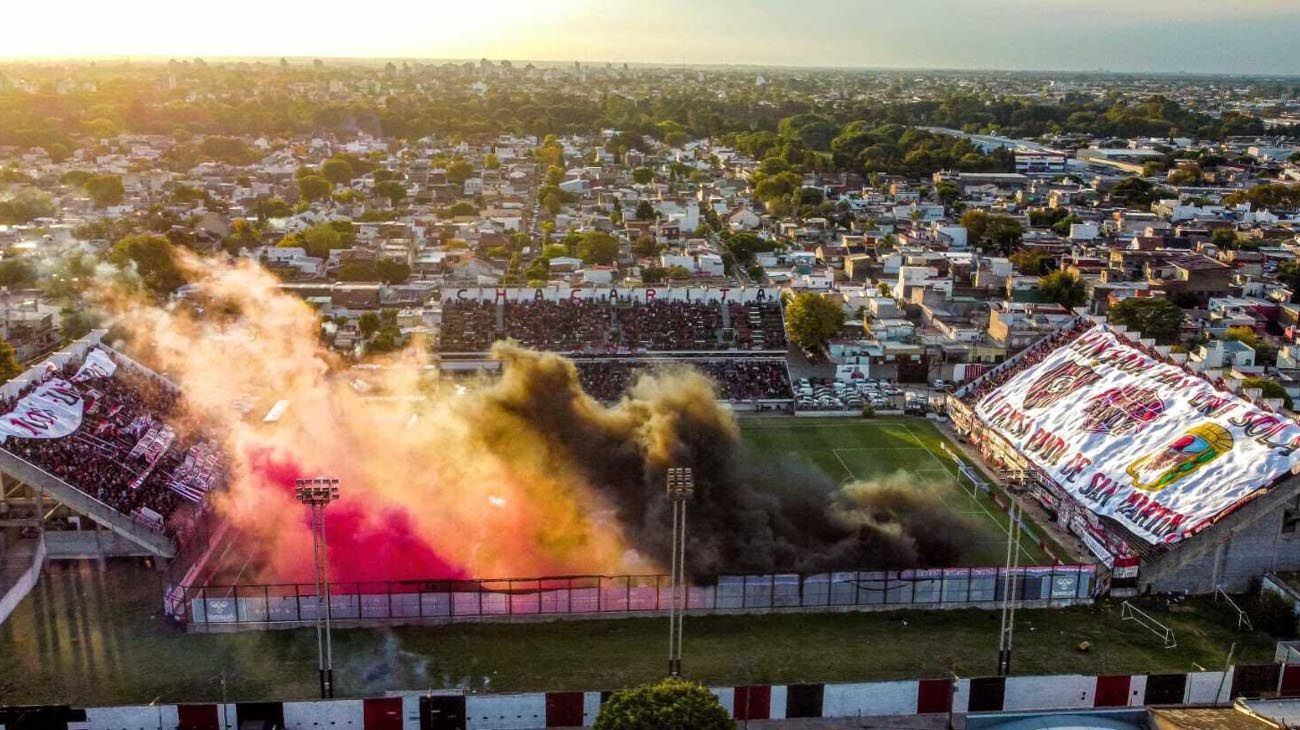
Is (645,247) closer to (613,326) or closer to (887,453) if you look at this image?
(613,326)

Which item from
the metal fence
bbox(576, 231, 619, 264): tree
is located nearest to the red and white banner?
the metal fence

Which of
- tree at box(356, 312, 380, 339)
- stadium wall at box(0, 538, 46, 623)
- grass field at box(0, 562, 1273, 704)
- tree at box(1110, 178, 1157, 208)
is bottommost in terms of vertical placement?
grass field at box(0, 562, 1273, 704)

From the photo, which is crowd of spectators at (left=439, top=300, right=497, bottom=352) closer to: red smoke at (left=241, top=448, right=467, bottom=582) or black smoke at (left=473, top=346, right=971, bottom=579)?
black smoke at (left=473, top=346, right=971, bottom=579)

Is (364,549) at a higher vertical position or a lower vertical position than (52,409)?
lower

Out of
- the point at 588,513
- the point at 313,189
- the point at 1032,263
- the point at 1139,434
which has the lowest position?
the point at 588,513

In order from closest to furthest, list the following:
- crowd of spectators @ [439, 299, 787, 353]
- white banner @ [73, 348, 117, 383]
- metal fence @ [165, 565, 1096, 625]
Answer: metal fence @ [165, 565, 1096, 625] → white banner @ [73, 348, 117, 383] → crowd of spectators @ [439, 299, 787, 353]

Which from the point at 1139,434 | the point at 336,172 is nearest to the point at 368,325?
the point at 1139,434
